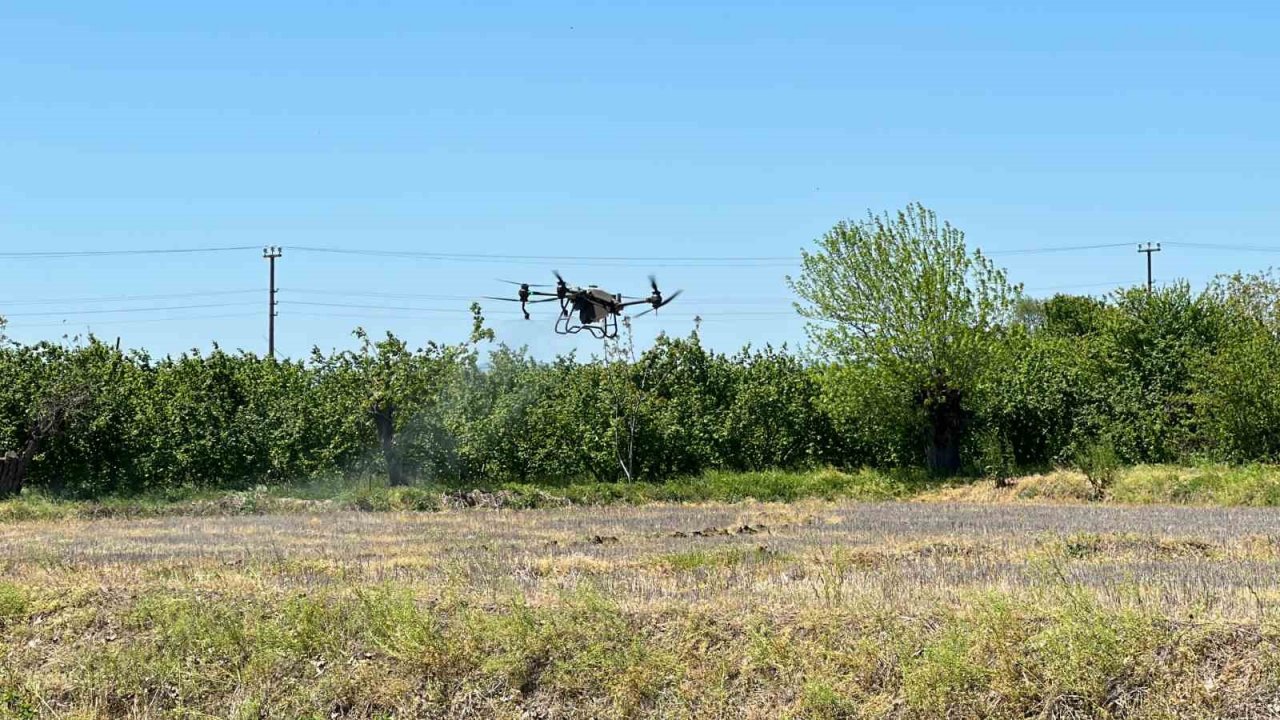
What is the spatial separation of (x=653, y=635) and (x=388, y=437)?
24970 millimetres

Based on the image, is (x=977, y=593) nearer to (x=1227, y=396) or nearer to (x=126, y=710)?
(x=126, y=710)

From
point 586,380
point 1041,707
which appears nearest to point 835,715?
point 1041,707

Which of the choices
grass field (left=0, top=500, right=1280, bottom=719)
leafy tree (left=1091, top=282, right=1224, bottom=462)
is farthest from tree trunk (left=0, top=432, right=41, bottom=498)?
leafy tree (left=1091, top=282, right=1224, bottom=462)

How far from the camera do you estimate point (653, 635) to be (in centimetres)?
1220

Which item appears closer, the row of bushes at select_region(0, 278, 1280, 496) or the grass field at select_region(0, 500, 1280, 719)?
the grass field at select_region(0, 500, 1280, 719)

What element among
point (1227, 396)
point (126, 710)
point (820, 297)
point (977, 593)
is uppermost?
point (820, 297)

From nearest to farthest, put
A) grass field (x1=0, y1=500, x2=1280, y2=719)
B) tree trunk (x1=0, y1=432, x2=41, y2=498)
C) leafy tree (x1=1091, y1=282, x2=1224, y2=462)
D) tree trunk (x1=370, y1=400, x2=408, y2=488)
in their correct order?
grass field (x1=0, y1=500, x2=1280, y2=719) → tree trunk (x1=0, y1=432, x2=41, y2=498) → tree trunk (x1=370, y1=400, x2=408, y2=488) → leafy tree (x1=1091, y1=282, x2=1224, y2=462)

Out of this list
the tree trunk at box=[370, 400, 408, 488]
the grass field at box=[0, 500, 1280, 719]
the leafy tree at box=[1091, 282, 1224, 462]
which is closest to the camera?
the grass field at box=[0, 500, 1280, 719]

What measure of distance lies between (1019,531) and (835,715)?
12637mm

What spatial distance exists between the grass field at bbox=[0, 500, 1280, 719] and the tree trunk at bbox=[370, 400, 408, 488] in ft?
57.4

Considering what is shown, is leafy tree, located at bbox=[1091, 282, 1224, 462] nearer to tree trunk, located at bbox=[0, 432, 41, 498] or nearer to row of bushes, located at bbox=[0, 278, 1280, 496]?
row of bushes, located at bbox=[0, 278, 1280, 496]

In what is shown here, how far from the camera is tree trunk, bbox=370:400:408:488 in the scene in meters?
36.1

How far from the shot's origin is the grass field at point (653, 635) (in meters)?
10.7

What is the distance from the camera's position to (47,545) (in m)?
22.1
